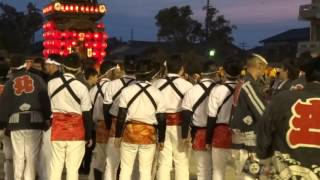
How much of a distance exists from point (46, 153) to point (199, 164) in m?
2.52

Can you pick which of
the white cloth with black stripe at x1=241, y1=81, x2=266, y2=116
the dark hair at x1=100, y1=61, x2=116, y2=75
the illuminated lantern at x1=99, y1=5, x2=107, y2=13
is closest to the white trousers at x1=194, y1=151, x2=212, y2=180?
the white cloth with black stripe at x1=241, y1=81, x2=266, y2=116

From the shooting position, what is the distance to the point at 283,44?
181 feet

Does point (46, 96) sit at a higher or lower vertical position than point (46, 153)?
higher

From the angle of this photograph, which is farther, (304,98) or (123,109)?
(123,109)

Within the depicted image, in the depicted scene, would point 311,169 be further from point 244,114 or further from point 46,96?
point 46,96

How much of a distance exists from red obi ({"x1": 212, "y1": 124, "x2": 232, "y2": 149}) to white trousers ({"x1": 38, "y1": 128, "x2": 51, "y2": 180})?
2.65 metres

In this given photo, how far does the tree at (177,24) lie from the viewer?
48.5 metres

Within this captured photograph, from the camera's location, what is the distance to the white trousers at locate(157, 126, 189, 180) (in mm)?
→ 8398

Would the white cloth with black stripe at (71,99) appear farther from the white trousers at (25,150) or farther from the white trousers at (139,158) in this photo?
the white trousers at (25,150)

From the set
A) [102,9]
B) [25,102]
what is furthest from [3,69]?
[102,9]

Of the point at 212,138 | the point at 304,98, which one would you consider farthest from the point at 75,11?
the point at 304,98

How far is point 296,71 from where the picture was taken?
333 inches

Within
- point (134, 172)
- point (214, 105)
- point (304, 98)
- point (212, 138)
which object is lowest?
point (134, 172)

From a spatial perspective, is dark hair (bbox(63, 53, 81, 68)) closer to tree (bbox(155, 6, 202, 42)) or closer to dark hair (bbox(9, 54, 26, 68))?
dark hair (bbox(9, 54, 26, 68))
